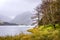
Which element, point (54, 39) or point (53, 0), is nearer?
point (54, 39)

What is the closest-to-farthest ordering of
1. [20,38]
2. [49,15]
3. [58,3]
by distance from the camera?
[20,38]
[58,3]
[49,15]

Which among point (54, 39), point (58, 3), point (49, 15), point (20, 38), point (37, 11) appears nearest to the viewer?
point (54, 39)

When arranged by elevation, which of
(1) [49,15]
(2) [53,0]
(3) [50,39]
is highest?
(2) [53,0]

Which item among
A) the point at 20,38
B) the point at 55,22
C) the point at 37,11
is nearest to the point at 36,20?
the point at 37,11

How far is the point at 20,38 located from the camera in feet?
41.7

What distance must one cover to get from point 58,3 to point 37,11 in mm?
7441

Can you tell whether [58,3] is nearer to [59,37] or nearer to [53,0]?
[53,0]

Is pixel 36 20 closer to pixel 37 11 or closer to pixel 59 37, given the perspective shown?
pixel 37 11

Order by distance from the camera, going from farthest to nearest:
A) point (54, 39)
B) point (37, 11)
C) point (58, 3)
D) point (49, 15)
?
point (37, 11)
point (49, 15)
point (58, 3)
point (54, 39)

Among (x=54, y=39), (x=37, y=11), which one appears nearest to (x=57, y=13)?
(x=37, y=11)

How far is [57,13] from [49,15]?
1.16m

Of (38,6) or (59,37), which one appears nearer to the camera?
(59,37)

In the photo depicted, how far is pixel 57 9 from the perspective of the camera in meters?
19.9

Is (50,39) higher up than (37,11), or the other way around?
(37,11)
